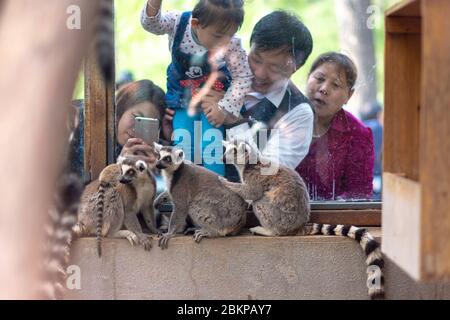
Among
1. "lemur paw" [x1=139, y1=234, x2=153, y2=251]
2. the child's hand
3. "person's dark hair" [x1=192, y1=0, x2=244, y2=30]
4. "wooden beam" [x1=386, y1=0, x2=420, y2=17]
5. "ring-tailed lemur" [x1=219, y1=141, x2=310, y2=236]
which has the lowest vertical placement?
"lemur paw" [x1=139, y1=234, x2=153, y2=251]

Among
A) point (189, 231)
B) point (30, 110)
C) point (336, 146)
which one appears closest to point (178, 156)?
point (189, 231)

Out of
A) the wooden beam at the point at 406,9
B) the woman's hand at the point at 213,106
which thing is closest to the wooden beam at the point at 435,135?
the wooden beam at the point at 406,9

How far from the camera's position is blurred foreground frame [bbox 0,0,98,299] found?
257cm

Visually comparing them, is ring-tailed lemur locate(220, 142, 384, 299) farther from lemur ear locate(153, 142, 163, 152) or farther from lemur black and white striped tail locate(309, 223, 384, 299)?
lemur ear locate(153, 142, 163, 152)

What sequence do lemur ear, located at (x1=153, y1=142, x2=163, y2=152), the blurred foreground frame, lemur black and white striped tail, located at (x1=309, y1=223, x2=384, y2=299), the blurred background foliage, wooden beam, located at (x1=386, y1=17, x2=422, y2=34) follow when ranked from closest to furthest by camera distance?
the blurred foreground frame → wooden beam, located at (x1=386, y1=17, x2=422, y2=34) → lemur black and white striped tail, located at (x1=309, y1=223, x2=384, y2=299) → lemur ear, located at (x1=153, y1=142, x2=163, y2=152) → the blurred background foliage

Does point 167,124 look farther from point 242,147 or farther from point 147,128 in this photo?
point 242,147

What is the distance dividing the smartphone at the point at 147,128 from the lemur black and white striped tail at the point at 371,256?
1678mm

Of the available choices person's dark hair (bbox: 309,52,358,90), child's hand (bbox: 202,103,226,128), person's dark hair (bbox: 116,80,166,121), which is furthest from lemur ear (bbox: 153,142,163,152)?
person's dark hair (bbox: 309,52,358,90)

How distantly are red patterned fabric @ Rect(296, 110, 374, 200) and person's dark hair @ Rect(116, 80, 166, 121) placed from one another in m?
1.27

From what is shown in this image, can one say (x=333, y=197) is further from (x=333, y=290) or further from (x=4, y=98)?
(x=4, y=98)

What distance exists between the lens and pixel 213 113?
722cm

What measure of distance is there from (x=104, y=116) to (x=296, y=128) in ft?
5.20

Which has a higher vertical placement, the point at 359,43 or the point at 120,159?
the point at 359,43

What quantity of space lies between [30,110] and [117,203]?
4372 mm
